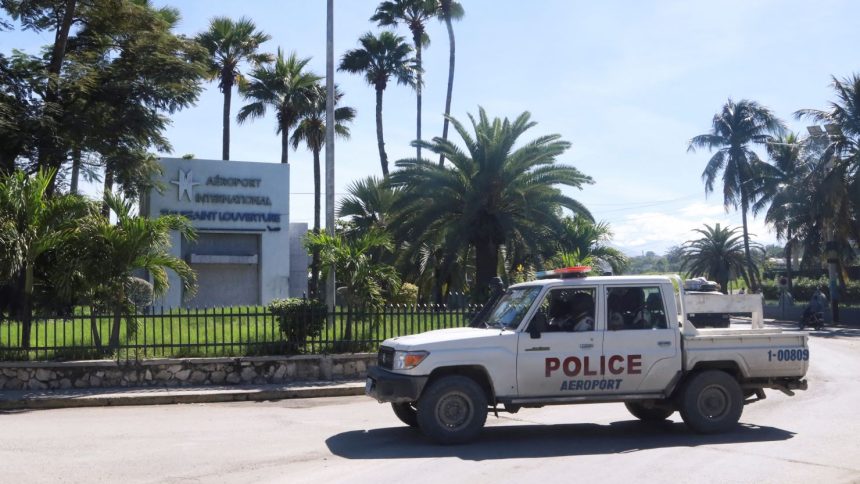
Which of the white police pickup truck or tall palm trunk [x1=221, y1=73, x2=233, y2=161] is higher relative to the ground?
tall palm trunk [x1=221, y1=73, x2=233, y2=161]

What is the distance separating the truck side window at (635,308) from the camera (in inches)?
388

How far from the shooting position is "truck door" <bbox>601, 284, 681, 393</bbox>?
975 cm

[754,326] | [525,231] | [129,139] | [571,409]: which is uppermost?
[129,139]

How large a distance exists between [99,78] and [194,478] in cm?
1862

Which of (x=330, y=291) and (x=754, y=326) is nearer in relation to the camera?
(x=754, y=326)

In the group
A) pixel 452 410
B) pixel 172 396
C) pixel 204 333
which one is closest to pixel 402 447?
pixel 452 410

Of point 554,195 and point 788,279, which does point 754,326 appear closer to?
point 554,195

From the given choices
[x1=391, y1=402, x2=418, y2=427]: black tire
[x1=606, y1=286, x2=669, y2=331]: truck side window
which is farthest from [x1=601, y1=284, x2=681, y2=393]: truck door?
[x1=391, y1=402, x2=418, y2=427]: black tire

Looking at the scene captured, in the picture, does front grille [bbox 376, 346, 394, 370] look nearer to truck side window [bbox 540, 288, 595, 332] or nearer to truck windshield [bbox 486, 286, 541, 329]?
truck windshield [bbox 486, 286, 541, 329]

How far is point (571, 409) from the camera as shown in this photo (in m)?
12.5

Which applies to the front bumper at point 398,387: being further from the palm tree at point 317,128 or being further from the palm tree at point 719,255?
the palm tree at point 719,255

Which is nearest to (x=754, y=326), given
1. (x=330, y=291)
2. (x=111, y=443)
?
(x=111, y=443)

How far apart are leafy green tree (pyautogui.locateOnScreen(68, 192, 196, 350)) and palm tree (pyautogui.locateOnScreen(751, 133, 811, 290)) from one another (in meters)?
33.6

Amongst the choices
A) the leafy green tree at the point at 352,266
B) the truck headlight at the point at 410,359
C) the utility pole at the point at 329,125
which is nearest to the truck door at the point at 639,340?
the truck headlight at the point at 410,359
